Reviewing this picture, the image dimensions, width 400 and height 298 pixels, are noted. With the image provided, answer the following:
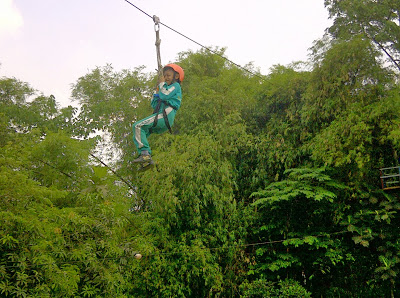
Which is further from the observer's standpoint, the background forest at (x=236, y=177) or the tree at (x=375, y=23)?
the tree at (x=375, y=23)

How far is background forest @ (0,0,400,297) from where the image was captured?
7.68 meters

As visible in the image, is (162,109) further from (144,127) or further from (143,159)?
(143,159)

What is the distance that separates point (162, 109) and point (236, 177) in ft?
19.0

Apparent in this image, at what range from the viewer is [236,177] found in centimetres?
1041

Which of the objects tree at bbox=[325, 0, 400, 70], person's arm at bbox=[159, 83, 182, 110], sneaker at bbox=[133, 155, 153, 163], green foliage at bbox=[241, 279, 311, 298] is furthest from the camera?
tree at bbox=[325, 0, 400, 70]

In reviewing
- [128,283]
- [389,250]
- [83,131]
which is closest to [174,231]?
[128,283]

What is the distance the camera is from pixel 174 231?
8.95 m

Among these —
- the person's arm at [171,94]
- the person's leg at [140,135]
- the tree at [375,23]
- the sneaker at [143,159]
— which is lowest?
the sneaker at [143,159]

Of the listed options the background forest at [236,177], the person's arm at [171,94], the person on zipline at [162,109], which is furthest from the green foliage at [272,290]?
the person's arm at [171,94]

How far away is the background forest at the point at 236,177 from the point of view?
7676 mm

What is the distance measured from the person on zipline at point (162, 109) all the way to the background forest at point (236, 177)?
2.34 meters

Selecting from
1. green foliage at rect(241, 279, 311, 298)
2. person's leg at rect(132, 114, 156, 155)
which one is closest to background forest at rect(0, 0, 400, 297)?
green foliage at rect(241, 279, 311, 298)

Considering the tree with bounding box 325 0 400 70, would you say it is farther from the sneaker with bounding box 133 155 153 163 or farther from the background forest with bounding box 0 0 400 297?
the sneaker with bounding box 133 155 153 163

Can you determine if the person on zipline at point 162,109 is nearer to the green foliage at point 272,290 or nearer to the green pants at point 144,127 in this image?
the green pants at point 144,127
